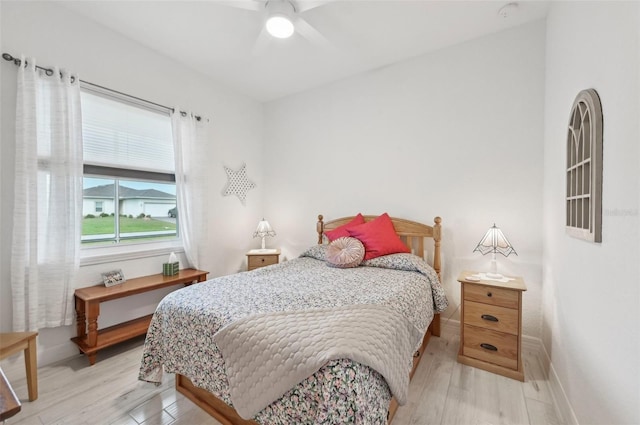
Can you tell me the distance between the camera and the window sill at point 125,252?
2.34 metres

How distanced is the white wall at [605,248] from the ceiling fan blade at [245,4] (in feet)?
6.55

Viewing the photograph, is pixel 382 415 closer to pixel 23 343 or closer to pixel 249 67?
pixel 23 343

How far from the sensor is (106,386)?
186 cm

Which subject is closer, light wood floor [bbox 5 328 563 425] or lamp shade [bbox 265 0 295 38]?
light wood floor [bbox 5 328 563 425]

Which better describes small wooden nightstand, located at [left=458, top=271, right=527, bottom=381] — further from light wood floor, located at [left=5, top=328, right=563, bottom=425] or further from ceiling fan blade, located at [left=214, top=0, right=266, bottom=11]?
ceiling fan blade, located at [left=214, top=0, right=266, bottom=11]

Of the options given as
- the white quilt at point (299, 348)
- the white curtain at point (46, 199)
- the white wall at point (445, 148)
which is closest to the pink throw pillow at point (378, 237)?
the white wall at point (445, 148)

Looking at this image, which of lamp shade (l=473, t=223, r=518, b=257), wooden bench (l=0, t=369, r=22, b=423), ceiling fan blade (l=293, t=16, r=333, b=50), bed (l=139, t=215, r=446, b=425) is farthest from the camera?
ceiling fan blade (l=293, t=16, r=333, b=50)

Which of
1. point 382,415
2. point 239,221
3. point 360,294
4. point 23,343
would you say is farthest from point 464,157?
point 23,343

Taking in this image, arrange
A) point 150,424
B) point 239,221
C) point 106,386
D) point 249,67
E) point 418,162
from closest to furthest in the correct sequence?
point 150,424, point 106,386, point 418,162, point 249,67, point 239,221

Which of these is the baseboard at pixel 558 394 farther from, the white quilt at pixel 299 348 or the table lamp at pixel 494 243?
the white quilt at pixel 299 348

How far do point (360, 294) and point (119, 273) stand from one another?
7.32 feet

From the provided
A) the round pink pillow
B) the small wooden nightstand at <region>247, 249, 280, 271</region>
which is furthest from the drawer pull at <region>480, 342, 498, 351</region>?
the small wooden nightstand at <region>247, 249, 280, 271</region>

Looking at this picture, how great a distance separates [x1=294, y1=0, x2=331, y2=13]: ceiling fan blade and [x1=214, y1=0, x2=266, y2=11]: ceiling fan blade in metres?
0.26

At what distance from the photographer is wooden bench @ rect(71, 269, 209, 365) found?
208 cm
